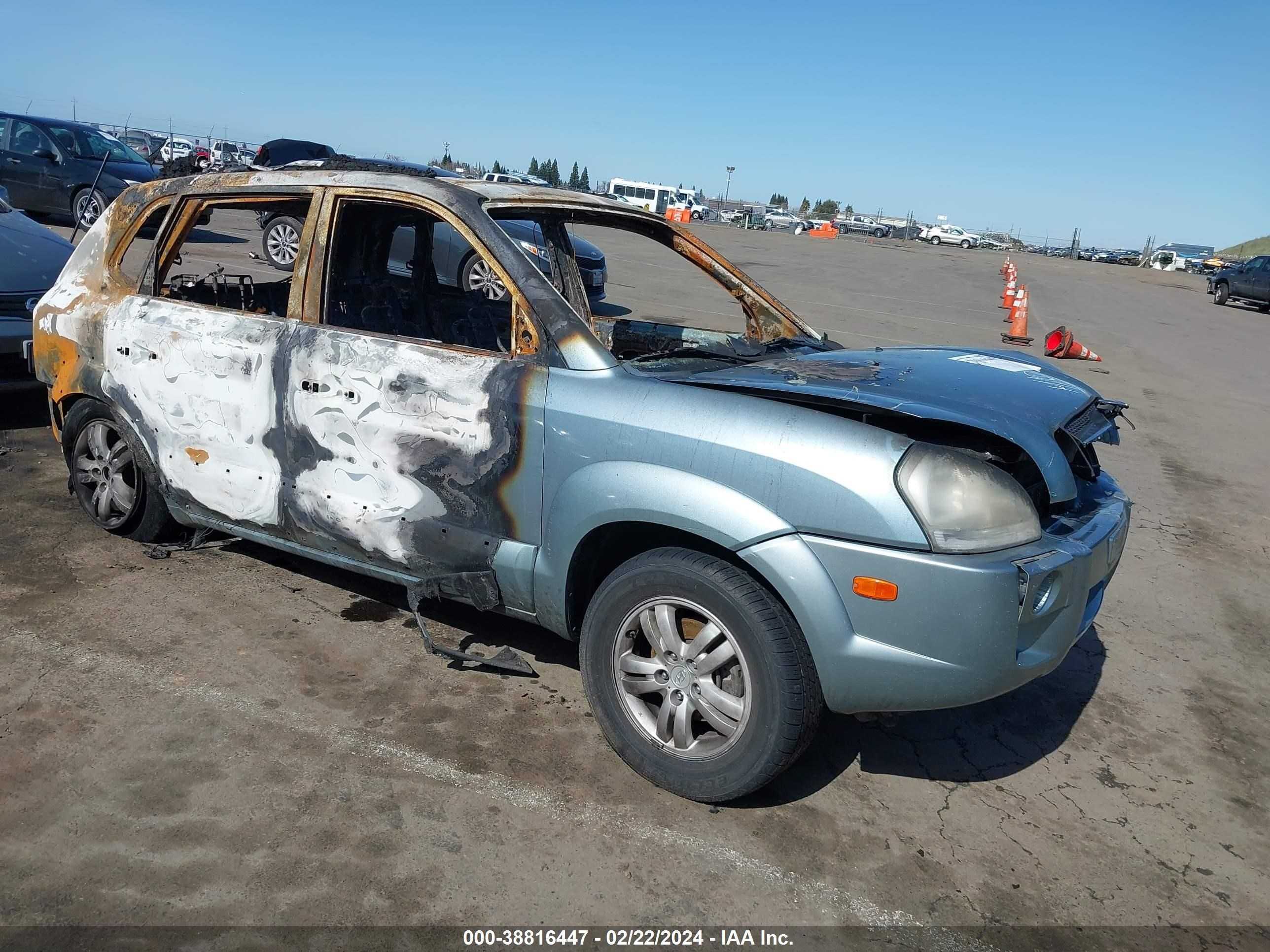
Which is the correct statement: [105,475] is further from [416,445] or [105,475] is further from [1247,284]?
[1247,284]

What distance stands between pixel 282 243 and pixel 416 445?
33.8ft

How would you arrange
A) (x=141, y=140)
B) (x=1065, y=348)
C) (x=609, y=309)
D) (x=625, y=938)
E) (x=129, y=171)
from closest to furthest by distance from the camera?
(x=625, y=938) → (x=1065, y=348) → (x=609, y=309) → (x=129, y=171) → (x=141, y=140)

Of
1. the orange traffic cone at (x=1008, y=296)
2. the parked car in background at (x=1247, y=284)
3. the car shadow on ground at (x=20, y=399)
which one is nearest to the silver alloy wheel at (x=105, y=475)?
the car shadow on ground at (x=20, y=399)

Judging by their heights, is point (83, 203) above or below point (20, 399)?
above

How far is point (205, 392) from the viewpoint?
3.96m

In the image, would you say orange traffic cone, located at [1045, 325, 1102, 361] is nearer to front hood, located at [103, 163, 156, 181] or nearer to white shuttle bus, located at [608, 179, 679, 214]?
front hood, located at [103, 163, 156, 181]

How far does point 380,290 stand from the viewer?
435cm

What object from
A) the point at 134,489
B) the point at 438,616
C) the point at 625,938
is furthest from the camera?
the point at 134,489

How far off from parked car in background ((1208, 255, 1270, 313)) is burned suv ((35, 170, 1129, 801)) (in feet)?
86.3

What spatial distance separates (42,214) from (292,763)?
1773cm

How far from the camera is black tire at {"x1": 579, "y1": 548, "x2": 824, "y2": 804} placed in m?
2.75

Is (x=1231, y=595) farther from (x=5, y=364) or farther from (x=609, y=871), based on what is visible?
(x=5, y=364)

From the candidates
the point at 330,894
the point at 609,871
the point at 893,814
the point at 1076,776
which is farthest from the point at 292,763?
the point at 1076,776

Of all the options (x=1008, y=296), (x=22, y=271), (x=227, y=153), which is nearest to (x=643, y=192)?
(x=227, y=153)
